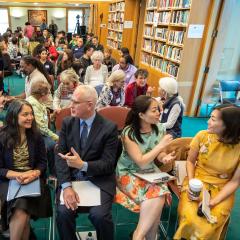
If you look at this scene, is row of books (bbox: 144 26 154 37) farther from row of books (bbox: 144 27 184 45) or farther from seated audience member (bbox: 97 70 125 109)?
seated audience member (bbox: 97 70 125 109)

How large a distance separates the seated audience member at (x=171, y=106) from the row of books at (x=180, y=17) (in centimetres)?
242

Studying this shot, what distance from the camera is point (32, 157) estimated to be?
1.98 m

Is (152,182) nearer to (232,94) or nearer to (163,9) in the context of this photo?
(232,94)

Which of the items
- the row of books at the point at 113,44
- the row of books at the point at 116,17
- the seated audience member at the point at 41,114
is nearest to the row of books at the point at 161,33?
the row of books at the point at 116,17

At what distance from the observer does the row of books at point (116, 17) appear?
28.7 feet

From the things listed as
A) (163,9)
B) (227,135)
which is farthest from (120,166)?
(163,9)

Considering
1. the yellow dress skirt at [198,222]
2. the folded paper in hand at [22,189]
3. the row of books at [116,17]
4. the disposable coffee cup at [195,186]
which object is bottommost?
the yellow dress skirt at [198,222]

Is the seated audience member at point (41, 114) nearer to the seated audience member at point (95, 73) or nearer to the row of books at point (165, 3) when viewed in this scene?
the seated audience member at point (95, 73)

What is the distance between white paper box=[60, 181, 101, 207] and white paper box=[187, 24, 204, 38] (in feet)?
12.1

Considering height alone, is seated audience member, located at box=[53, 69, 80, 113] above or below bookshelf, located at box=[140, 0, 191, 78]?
below

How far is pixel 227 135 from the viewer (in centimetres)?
189

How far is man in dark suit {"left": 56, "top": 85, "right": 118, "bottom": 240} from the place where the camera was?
1741mm

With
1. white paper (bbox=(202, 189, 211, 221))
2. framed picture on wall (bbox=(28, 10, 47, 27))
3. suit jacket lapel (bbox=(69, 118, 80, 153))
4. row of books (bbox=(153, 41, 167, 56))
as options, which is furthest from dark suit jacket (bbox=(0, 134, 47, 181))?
framed picture on wall (bbox=(28, 10, 47, 27))

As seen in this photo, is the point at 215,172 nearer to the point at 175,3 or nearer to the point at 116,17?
the point at 175,3
